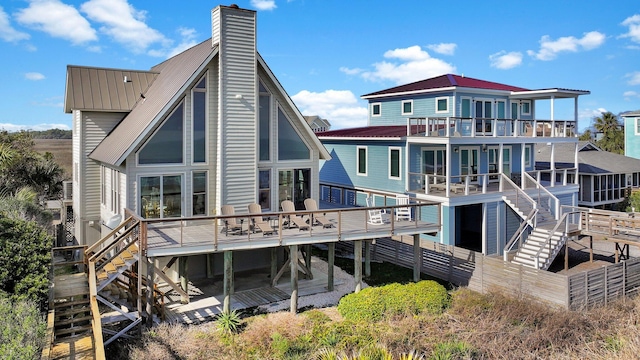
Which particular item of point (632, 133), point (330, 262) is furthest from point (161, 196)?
point (632, 133)

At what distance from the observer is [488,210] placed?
76.4ft

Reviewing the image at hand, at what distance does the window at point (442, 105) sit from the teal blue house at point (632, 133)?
25221mm

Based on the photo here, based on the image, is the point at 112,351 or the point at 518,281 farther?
the point at 518,281

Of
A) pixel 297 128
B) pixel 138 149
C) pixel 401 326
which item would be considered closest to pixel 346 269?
pixel 297 128

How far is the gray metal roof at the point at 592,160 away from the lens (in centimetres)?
3416

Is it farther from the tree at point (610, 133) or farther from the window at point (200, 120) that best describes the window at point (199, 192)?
the tree at point (610, 133)

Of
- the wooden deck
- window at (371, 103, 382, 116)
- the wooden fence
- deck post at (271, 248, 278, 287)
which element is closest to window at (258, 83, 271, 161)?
the wooden deck

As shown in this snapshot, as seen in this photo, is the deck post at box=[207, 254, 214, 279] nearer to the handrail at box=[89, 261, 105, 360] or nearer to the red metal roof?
the handrail at box=[89, 261, 105, 360]

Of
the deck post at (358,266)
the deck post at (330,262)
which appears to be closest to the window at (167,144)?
the deck post at (330,262)

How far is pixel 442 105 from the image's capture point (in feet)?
89.5

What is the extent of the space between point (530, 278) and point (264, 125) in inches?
416

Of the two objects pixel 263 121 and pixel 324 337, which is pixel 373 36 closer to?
pixel 263 121

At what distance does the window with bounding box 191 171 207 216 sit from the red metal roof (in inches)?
600

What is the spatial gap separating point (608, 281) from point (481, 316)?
662 centimetres
